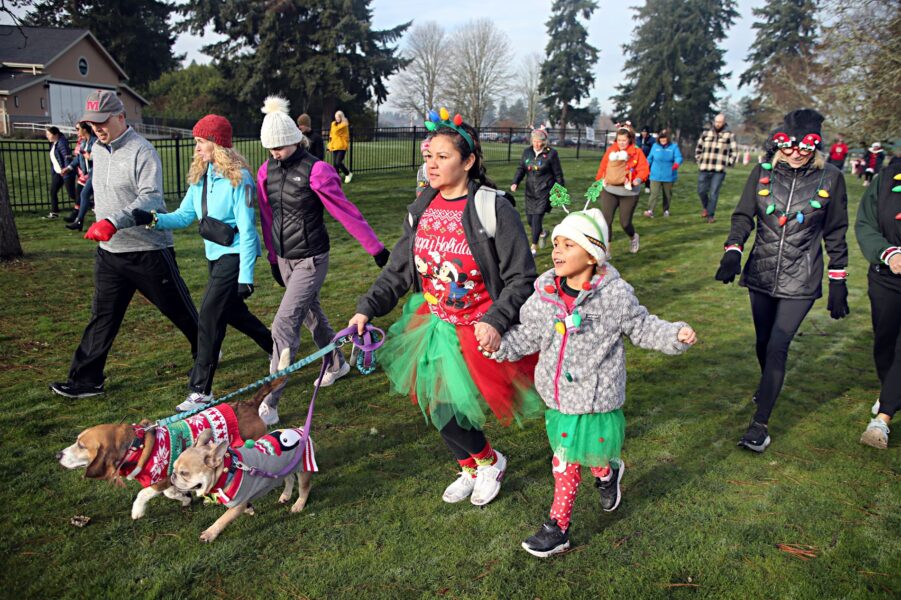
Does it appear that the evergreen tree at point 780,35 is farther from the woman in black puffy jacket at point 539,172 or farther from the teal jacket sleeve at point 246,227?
the teal jacket sleeve at point 246,227

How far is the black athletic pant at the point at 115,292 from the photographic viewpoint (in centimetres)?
502

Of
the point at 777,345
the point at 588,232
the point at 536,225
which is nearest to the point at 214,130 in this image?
the point at 588,232

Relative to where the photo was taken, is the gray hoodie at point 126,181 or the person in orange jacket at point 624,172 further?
the person in orange jacket at point 624,172

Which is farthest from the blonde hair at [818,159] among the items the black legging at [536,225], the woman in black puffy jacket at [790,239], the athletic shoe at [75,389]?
the black legging at [536,225]

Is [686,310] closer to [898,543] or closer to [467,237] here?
[898,543]

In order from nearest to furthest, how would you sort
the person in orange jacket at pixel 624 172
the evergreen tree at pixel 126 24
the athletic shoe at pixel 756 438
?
the athletic shoe at pixel 756 438 → the person in orange jacket at pixel 624 172 → the evergreen tree at pixel 126 24

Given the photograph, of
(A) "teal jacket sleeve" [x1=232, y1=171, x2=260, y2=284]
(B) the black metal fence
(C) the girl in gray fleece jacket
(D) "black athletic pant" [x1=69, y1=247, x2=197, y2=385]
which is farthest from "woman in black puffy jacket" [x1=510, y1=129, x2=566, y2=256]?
(B) the black metal fence

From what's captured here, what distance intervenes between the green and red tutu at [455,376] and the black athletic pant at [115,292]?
2.35m

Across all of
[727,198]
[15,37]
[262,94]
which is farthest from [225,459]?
[15,37]

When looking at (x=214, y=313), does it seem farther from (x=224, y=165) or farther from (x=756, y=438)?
(x=756, y=438)

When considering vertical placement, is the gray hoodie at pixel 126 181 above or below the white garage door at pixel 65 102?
below

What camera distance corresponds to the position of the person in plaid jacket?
14.0 meters

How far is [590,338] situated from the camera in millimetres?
3254

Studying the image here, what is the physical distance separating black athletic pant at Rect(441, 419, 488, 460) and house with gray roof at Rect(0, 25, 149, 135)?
43.6m
